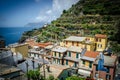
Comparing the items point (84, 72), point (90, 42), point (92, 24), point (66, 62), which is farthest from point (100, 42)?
point (92, 24)

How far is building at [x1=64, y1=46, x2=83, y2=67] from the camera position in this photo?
14781 millimetres

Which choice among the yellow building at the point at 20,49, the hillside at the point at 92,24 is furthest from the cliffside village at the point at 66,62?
the hillside at the point at 92,24

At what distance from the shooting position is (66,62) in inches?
607

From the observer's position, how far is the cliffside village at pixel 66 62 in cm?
1194

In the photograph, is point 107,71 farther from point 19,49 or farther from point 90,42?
point 19,49

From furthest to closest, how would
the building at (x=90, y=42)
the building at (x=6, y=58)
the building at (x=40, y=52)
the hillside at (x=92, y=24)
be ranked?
the hillside at (x=92, y=24) < the building at (x=90, y=42) < the building at (x=40, y=52) < the building at (x=6, y=58)

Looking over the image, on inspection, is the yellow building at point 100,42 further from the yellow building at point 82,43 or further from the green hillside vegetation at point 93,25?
the green hillside vegetation at point 93,25

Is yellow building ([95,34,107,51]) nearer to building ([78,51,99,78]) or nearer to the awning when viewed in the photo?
building ([78,51,99,78])

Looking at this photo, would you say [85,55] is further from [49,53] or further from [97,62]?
[49,53]

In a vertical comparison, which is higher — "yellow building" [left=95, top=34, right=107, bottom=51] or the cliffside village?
"yellow building" [left=95, top=34, right=107, bottom=51]

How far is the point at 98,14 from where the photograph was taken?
28.1 m

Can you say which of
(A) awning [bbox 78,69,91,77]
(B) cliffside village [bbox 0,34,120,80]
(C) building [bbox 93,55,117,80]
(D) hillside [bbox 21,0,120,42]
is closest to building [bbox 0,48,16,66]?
(B) cliffside village [bbox 0,34,120,80]

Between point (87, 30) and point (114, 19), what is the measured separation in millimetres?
4826

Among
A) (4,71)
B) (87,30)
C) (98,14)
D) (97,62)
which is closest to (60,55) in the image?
(97,62)
